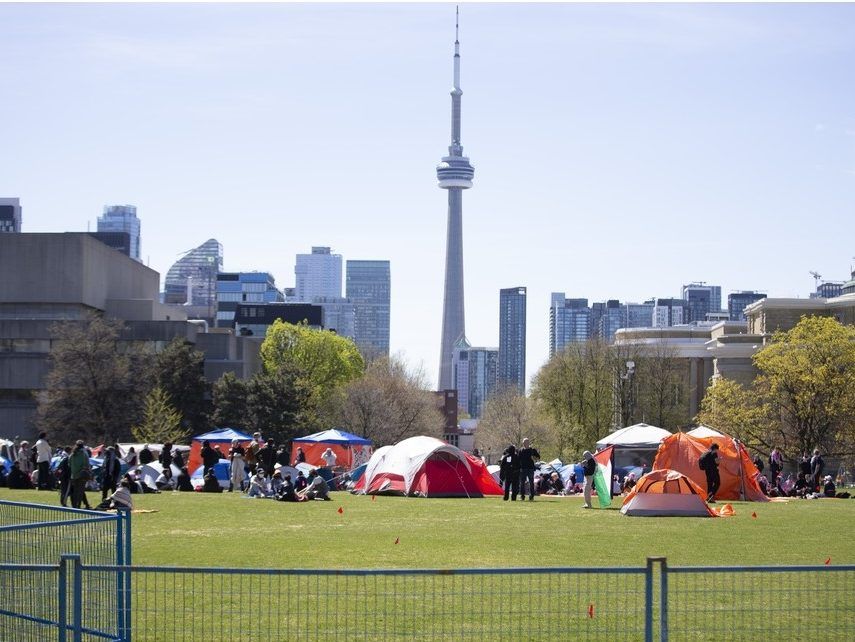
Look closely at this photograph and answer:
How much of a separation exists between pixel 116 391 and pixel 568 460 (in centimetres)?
3047

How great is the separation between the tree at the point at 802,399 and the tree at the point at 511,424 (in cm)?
2692

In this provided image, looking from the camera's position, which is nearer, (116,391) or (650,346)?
(116,391)

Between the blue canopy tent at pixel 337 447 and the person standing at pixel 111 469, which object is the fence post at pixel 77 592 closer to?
Result: the person standing at pixel 111 469

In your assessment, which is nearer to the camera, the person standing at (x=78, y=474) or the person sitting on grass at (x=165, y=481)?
the person standing at (x=78, y=474)

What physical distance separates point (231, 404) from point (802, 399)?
140 ft

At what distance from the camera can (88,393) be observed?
7762 cm

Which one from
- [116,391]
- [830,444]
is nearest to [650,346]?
[830,444]

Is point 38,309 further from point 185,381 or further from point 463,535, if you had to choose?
point 463,535

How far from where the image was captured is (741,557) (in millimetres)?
19266

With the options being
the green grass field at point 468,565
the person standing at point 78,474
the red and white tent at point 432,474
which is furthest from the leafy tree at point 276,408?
the person standing at point 78,474

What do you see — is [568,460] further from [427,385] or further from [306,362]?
[427,385]

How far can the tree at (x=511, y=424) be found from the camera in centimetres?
8988

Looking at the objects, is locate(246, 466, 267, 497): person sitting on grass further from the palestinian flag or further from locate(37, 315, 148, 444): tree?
locate(37, 315, 148, 444): tree

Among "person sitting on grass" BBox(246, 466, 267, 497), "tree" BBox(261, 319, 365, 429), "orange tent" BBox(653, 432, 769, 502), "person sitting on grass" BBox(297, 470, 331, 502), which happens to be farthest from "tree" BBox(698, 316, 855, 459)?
"tree" BBox(261, 319, 365, 429)
